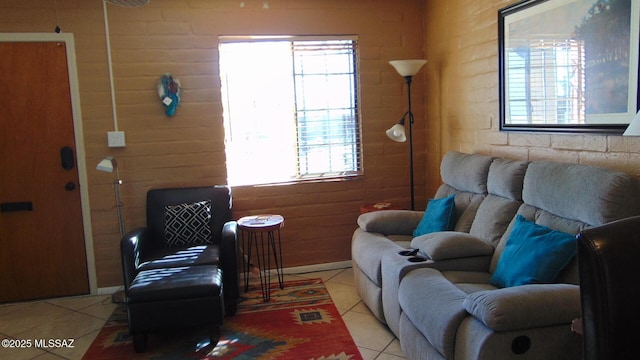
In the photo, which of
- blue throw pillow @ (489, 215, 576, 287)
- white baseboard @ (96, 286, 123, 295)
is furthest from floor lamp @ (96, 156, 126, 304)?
blue throw pillow @ (489, 215, 576, 287)

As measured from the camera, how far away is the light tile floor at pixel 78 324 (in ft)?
9.55

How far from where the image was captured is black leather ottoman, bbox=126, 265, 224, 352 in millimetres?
2832

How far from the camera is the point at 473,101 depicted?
3.61 metres

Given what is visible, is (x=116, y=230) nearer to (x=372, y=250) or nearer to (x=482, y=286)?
(x=372, y=250)

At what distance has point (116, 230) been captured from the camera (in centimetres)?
393

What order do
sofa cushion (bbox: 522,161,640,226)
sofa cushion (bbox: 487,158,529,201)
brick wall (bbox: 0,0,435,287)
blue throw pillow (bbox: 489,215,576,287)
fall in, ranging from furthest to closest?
brick wall (bbox: 0,0,435,287) < sofa cushion (bbox: 487,158,529,201) < blue throw pillow (bbox: 489,215,576,287) < sofa cushion (bbox: 522,161,640,226)

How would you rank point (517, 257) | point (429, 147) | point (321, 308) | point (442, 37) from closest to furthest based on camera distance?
point (517, 257) < point (321, 308) < point (442, 37) < point (429, 147)

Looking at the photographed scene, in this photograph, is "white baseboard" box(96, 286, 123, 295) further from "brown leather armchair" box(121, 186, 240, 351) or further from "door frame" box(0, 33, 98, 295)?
"brown leather armchair" box(121, 186, 240, 351)

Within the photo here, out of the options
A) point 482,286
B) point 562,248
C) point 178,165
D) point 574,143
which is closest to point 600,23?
→ point 574,143

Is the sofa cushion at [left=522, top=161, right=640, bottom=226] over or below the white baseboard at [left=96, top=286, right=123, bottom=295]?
over

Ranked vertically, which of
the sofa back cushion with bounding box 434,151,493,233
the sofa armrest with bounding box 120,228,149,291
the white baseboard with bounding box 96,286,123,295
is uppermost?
the sofa back cushion with bounding box 434,151,493,233

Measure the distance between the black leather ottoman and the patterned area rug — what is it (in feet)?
0.48

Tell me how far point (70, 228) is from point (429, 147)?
3.04 meters

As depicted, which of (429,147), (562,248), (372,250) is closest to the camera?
(562,248)
